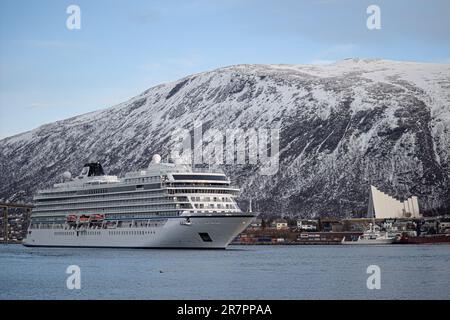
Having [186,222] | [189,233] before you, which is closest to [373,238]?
[189,233]

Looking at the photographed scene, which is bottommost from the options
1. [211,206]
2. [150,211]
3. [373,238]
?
[373,238]

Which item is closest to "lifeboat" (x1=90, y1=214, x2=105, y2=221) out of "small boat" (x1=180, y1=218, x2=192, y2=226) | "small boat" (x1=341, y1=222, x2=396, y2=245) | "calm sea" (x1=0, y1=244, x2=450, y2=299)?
"small boat" (x1=180, y1=218, x2=192, y2=226)

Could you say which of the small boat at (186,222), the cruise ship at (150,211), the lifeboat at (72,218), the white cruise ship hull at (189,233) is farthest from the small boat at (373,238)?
the small boat at (186,222)

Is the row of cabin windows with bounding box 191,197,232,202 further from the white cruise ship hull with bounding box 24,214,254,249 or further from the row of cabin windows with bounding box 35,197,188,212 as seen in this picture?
the white cruise ship hull with bounding box 24,214,254,249

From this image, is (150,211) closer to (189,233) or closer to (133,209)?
(133,209)
